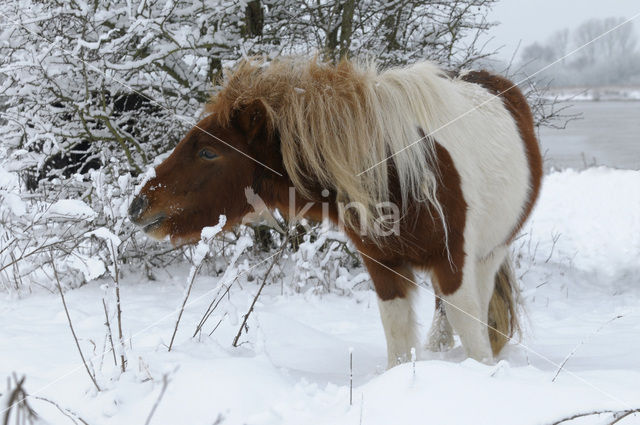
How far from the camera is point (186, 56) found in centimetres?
592

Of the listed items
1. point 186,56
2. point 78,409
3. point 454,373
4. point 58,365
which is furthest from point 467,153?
point 186,56

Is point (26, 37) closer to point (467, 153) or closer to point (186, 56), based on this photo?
point (186, 56)

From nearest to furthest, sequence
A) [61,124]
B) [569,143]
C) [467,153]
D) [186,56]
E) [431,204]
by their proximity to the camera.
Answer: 1. [431,204]
2. [467,153]
3. [61,124]
4. [186,56]
5. [569,143]

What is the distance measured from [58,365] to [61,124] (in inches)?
137

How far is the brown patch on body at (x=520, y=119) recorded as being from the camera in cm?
362

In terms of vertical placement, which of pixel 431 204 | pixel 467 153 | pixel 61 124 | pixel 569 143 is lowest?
pixel 569 143

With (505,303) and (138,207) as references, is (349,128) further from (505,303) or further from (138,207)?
(505,303)

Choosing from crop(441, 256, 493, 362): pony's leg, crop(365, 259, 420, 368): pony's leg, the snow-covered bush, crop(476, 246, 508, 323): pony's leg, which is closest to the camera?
crop(441, 256, 493, 362): pony's leg

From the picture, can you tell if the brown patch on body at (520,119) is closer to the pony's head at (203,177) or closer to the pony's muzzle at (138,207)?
Answer: the pony's head at (203,177)

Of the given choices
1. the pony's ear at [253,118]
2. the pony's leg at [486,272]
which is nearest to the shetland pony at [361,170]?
the pony's ear at [253,118]

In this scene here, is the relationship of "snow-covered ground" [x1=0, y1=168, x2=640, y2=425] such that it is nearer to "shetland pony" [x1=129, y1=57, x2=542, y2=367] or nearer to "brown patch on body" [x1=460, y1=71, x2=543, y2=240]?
"shetland pony" [x1=129, y1=57, x2=542, y2=367]

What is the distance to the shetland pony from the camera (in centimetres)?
266

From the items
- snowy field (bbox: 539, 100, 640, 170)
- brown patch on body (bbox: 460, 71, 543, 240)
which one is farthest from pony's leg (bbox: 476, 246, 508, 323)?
snowy field (bbox: 539, 100, 640, 170)

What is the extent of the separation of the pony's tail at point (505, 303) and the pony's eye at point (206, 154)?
2.31 m
